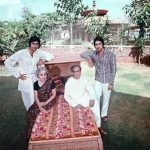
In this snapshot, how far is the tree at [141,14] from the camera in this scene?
16438 mm

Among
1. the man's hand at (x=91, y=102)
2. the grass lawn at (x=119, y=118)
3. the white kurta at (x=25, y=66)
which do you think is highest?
the white kurta at (x=25, y=66)

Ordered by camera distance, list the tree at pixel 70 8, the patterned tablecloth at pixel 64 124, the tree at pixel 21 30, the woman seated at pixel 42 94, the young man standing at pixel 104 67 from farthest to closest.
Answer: the tree at pixel 70 8
the tree at pixel 21 30
the young man standing at pixel 104 67
the woman seated at pixel 42 94
the patterned tablecloth at pixel 64 124

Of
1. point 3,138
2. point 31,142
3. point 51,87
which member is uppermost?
point 51,87

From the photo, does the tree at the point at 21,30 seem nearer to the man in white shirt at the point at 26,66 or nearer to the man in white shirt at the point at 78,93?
the man in white shirt at the point at 26,66

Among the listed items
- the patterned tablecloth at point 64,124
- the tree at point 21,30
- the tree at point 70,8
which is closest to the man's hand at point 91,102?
the patterned tablecloth at point 64,124

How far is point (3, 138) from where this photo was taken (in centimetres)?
570

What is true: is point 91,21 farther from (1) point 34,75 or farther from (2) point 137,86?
Answer: (1) point 34,75

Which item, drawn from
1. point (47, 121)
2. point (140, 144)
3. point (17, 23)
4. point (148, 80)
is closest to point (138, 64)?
point (148, 80)

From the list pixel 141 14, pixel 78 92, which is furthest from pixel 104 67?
pixel 141 14

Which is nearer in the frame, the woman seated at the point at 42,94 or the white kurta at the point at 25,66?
the woman seated at the point at 42,94

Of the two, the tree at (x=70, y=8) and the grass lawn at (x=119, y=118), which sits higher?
the tree at (x=70, y=8)

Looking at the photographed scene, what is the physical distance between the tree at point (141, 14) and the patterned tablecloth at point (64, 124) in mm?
12701

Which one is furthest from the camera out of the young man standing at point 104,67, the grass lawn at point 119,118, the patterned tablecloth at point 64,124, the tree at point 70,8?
the tree at point 70,8

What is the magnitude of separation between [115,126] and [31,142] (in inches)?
116
